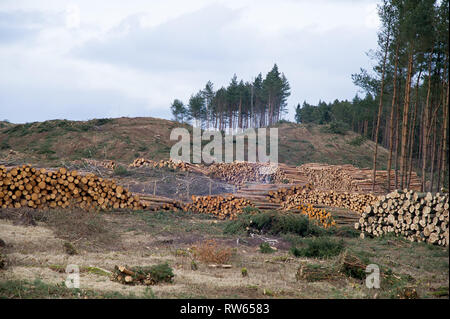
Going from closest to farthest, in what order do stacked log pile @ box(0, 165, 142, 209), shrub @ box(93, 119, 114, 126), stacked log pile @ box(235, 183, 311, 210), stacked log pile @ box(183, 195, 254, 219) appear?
1. stacked log pile @ box(0, 165, 142, 209)
2. stacked log pile @ box(183, 195, 254, 219)
3. stacked log pile @ box(235, 183, 311, 210)
4. shrub @ box(93, 119, 114, 126)

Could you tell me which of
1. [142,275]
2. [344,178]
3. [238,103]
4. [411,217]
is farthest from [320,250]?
[238,103]

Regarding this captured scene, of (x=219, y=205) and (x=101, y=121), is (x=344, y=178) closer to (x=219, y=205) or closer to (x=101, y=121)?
(x=219, y=205)

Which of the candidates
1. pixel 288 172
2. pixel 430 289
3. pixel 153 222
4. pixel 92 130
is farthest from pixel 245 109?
pixel 430 289

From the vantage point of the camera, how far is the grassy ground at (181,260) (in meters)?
5.84

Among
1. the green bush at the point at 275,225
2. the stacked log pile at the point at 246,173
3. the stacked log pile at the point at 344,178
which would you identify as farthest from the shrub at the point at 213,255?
the stacked log pile at the point at 246,173

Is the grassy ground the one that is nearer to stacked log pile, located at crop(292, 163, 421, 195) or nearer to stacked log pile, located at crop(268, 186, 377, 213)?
stacked log pile, located at crop(268, 186, 377, 213)

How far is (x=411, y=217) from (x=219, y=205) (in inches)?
285

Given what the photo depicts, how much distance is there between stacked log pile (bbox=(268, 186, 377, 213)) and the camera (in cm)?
1599

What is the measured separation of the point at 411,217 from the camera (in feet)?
36.2

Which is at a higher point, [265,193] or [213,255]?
[265,193]

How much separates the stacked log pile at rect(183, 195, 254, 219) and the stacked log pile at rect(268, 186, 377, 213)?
4.87 feet

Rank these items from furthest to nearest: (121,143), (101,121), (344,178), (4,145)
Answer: (101,121) → (121,143) → (4,145) → (344,178)

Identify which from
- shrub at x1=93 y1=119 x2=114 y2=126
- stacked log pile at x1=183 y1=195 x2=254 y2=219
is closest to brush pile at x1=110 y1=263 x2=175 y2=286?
stacked log pile at x1=183 y1=195 x2=254 y2=219
